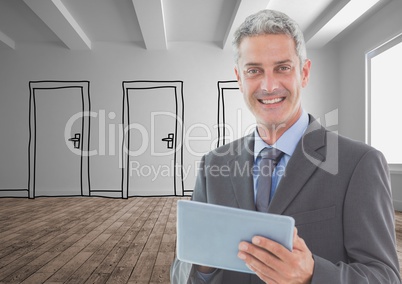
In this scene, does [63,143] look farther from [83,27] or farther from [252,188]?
[252,188]

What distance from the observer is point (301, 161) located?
0.95 metres

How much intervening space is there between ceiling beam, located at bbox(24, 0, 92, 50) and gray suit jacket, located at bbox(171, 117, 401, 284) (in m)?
6.20

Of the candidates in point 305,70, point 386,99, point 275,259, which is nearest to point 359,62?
point 386,99

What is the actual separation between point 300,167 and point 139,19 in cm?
651

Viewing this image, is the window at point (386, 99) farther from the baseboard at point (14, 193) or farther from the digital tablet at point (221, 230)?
the baseboard at point (14, 193)

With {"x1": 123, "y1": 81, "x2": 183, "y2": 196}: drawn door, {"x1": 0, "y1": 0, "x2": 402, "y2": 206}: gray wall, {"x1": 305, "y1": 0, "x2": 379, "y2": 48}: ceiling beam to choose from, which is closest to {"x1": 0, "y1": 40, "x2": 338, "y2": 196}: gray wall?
{"x1": 0, "y1": 0, "x2": 402, "y2": 206}: gray wall

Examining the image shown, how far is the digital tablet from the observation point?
659mm

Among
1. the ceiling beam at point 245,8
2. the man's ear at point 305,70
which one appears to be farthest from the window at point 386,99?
the man's ear at point 305,70

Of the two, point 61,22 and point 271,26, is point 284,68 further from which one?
point 61,22

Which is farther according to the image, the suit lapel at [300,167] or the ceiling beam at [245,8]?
the ceiling beam at [245,8]

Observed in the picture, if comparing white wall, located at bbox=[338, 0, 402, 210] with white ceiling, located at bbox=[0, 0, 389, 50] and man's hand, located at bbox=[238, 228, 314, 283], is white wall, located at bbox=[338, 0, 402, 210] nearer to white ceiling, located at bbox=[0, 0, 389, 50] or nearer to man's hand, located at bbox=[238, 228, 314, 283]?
white ceiling, located at bbox=[0, 0, 389, 50]

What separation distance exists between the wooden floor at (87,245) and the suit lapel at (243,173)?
1885 millimetres

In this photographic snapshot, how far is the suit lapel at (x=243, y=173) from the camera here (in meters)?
0.99

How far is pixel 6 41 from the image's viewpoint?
28.2 feet
